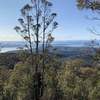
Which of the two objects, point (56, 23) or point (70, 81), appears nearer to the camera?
point (56, 23)

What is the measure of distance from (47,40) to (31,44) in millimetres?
1195

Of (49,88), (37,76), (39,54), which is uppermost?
(39,54)

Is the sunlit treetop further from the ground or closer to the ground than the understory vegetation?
further from the ground

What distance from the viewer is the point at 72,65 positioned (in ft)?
104

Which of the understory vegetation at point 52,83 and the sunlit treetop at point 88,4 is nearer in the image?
the sunlit treetop at point 88,4

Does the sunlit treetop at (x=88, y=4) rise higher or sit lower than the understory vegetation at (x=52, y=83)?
higher

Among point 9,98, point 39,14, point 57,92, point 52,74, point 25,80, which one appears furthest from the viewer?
point 9,98

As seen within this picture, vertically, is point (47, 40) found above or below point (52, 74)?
above

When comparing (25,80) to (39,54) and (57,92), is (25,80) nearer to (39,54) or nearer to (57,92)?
(39,54)

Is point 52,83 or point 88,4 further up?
point 88,4

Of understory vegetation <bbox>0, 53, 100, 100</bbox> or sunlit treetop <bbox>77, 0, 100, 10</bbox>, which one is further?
understory vegetation <bbox>0, 53, 100, 100</bbox>

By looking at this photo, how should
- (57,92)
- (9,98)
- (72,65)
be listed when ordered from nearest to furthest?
(57,92) < (9,98) < (72,65)

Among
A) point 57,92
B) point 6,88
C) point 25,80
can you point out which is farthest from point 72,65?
point 25,80

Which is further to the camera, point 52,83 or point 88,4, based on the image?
point 52,83
